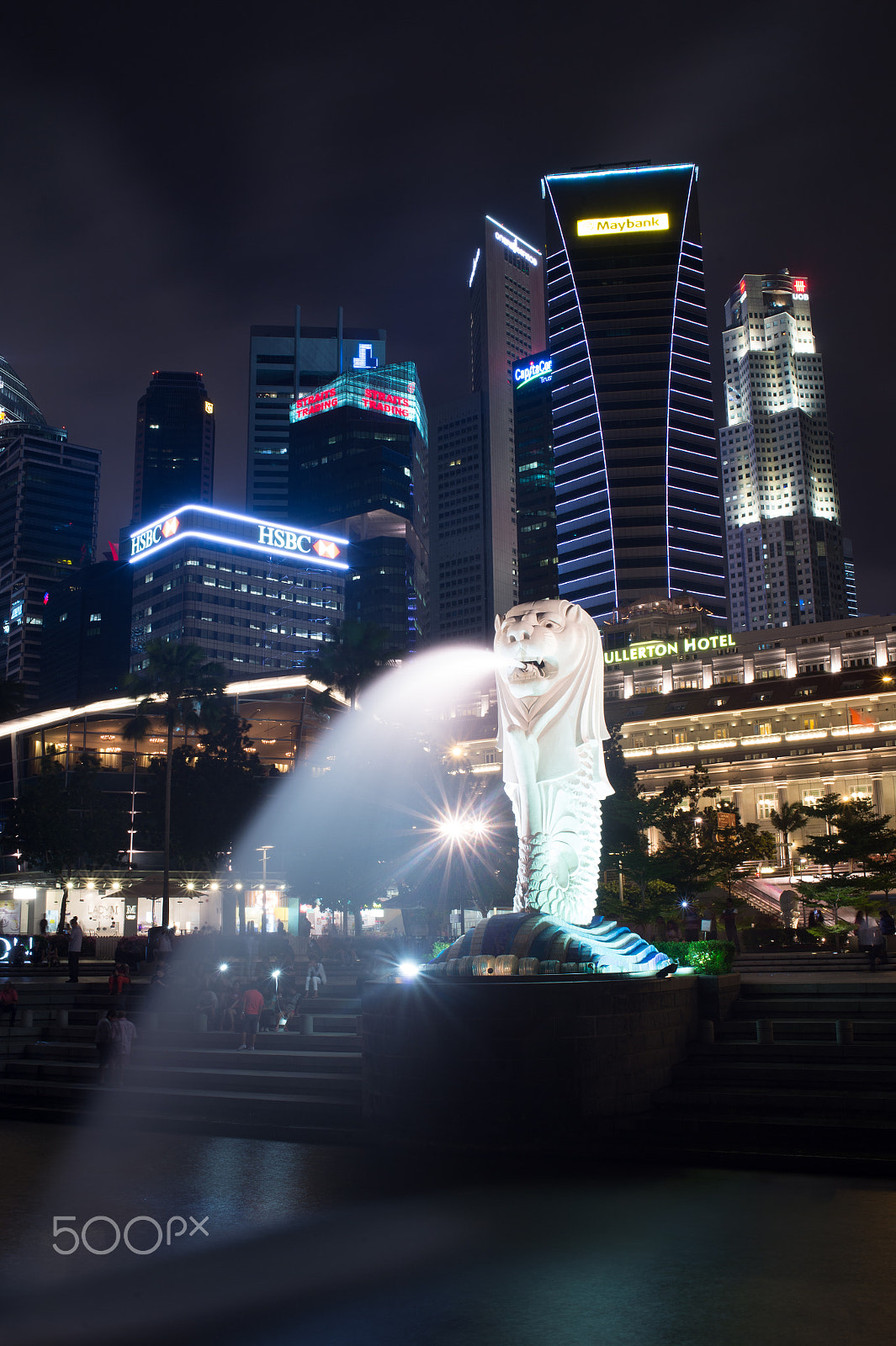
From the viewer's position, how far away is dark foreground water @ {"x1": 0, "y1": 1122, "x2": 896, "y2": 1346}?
332 inches

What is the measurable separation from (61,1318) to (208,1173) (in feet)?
17.2

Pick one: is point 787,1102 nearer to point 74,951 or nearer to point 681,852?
point 74,951

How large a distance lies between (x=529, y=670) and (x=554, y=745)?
4.69ft

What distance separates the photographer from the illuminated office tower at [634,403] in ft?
541

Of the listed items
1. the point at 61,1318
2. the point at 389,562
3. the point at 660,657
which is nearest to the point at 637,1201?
the point at 61,1318

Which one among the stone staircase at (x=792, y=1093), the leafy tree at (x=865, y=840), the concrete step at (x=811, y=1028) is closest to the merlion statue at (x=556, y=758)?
the concrete step at (x=811, y=1028)

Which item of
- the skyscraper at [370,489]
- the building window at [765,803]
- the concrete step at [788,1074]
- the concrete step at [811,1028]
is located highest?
the skyscraper at [370,489]

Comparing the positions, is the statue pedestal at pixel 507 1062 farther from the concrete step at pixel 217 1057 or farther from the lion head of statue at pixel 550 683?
the lion head of statue at pixel 550 683

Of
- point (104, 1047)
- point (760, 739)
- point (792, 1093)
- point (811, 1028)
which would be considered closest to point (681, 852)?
point (811, 1028)

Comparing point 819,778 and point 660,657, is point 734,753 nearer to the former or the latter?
point 819,778

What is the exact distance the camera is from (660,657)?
12375 centimetres

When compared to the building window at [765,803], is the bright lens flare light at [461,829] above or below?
below

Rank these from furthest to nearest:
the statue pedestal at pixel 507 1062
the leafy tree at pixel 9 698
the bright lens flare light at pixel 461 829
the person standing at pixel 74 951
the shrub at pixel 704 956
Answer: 1. the leafy tree at pixel 9 698
2. the bright lens flare light at pixel 461 829
3. the person standing at pixel 74 951
4. the shrub at pixel 704 956
5. the statue pedestal at pixel 507 1062

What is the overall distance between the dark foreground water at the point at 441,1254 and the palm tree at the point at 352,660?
42529 mm
